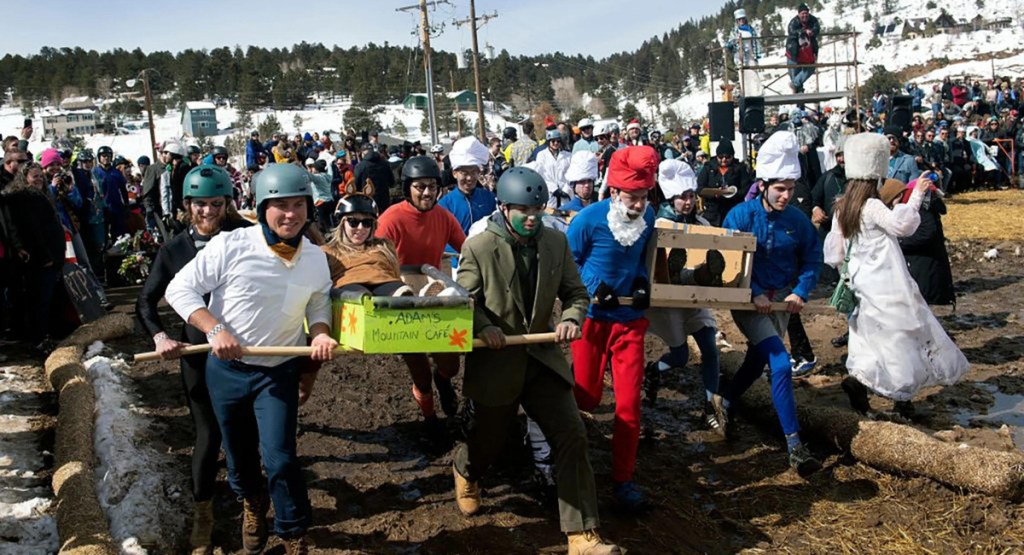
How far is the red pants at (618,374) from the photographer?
522 centimetres

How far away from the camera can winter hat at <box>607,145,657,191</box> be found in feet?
17.3

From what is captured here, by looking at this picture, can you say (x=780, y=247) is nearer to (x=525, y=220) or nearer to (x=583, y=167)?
(x=583, y=167)

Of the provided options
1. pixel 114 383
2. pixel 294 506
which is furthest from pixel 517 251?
pixel 114 383

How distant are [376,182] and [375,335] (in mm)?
9604

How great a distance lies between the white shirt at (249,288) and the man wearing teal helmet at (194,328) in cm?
43

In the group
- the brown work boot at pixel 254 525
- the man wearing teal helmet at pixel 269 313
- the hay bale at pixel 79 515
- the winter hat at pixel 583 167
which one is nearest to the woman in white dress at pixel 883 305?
the winter hat at pixel 583 167

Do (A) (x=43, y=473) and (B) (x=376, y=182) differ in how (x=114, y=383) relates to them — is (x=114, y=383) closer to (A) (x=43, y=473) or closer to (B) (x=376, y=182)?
(A) (x=43, y=473)

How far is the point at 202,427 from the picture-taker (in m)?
4.79

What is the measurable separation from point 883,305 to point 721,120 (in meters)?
9.97

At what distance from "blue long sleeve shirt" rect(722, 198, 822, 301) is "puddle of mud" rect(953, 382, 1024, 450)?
179 cm

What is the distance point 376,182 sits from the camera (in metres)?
13.6

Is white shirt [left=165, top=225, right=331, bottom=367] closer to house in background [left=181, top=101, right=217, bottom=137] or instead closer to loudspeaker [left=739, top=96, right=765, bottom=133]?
loudspeaker [left=739, top=96, right=765, bottom=133]

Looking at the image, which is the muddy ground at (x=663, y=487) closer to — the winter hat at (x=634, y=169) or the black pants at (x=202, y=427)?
the black pants at (x=202, y=427)

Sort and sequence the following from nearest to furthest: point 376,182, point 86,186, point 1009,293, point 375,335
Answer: point 375,335 < point 1009,293 < point 86,186 < point 376,182
